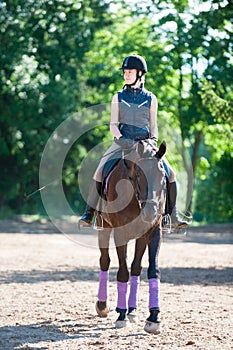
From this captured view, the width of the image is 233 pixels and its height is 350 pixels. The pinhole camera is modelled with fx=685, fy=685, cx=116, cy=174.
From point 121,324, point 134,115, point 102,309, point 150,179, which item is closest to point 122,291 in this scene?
point 121,324

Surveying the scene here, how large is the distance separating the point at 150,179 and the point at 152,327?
1.50m

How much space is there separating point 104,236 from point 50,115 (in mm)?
25743

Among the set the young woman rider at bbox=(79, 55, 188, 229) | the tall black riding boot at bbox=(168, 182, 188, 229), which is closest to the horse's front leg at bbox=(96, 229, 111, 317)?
the young woman rider at bbox=(79, 55, 188, 229)

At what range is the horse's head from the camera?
269 inches

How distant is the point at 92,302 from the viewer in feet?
30.2

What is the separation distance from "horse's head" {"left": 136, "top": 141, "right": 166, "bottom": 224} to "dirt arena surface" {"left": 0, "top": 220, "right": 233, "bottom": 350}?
1264mm

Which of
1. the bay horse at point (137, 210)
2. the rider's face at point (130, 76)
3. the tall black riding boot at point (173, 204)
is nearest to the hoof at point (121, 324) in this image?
the bay horse at point (137, 210)

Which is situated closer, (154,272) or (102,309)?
(154,272)

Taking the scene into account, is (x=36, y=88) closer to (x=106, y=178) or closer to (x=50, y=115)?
(x=50, y=115)

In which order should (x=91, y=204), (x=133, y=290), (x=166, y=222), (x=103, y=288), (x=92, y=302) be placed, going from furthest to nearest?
(x=92, y=302), (x=103, y=288), (x=91, y=204), (x=133, y=290), (x=166, y=222)

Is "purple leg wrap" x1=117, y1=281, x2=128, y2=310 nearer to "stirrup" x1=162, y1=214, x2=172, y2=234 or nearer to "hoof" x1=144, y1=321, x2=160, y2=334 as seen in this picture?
"hoof" x1=144, y1=321, x2=160, y2=334

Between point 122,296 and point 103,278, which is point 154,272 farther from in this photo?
point 103,278

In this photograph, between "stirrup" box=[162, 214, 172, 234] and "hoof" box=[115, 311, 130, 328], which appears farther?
"stirrup" box=[162, 214, 172, 234]

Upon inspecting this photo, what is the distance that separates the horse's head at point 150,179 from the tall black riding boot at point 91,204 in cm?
94
